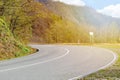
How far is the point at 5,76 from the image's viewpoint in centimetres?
1507

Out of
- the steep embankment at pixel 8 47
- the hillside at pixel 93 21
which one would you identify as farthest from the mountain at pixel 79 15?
the steep embankment at pixel 8 47

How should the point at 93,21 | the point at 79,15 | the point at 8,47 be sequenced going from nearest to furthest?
the point at 8,47, the point at 93,21, the point at 79,15

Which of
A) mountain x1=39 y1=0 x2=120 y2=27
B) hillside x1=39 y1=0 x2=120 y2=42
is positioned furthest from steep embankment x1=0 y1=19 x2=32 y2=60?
mountain x1=39 y1=0 x2=120 y2=27

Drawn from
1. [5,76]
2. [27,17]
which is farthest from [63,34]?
[5,76]

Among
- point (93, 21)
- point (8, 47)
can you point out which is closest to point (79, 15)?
Result: point (93, 21)

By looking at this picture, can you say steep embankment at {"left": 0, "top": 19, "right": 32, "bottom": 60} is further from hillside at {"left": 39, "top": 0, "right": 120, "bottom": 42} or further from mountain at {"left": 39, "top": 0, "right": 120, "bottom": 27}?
mountain at {"left": 39, "top": 0, "right": 120, "bottom": 27}

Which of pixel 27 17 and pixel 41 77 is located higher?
pixel 27 17

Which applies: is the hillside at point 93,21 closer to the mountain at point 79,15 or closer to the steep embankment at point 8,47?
the mountain at point 79,15

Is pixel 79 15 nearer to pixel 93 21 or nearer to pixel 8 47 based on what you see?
pixel 93 21

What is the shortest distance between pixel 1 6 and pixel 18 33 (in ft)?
19.3

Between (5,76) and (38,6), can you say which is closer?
(5,76)

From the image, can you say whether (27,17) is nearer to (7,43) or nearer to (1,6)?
(1,6)

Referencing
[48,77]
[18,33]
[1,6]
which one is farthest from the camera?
[18,33]

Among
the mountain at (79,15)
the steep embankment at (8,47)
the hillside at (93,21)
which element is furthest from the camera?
the mountain at (79,15)
